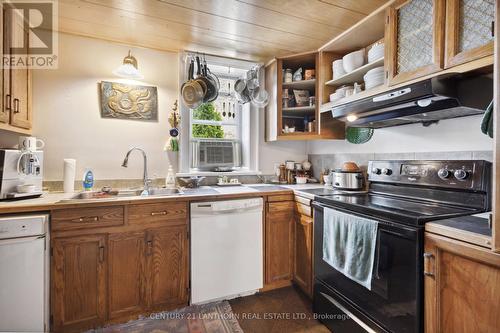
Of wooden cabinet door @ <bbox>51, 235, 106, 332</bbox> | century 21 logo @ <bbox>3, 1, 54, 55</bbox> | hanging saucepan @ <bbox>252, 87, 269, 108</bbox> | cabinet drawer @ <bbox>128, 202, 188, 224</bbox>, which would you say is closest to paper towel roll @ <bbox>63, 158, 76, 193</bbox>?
wooden cabinet door @ <bbox>51, 235, 106, 332</bbox>

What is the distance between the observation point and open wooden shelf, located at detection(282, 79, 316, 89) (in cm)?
239

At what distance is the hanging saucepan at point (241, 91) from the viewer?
7.96 feet

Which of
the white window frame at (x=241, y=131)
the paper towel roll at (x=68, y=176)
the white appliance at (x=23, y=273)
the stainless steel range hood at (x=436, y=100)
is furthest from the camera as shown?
the white window frame at (x=241, y=131)

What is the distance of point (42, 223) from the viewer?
4.63ft

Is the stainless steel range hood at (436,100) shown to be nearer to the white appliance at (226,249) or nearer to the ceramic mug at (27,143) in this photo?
the white appliance at (226,249)

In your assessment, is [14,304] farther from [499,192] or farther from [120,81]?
[499,192]

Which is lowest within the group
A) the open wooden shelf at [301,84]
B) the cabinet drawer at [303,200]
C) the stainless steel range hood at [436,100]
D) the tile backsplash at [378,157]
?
the cabinet drawer at [303,200]

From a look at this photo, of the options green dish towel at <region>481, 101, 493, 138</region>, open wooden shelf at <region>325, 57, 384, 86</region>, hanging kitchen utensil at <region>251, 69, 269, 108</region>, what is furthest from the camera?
hanging kitchen utensil at <region>251, 69, 269, 108</region>

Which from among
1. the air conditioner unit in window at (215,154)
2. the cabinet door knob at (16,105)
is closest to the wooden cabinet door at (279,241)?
the air conditioner unit in window at (215,154)

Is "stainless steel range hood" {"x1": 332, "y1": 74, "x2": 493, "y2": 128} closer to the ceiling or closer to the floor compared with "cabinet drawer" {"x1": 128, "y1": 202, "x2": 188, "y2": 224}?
closer to the ceiling

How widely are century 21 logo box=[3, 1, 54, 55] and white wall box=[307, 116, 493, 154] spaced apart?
2.58 metres

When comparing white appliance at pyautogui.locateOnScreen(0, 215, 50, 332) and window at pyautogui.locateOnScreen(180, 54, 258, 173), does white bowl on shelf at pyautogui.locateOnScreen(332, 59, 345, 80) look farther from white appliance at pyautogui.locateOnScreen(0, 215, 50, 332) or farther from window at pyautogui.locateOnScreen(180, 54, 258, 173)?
white appliance at pyautogui.locateOnScreen(0, 215, 50, 332)

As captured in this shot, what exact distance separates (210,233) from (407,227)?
1284 millimetres

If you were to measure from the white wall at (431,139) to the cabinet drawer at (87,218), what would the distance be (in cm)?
201
